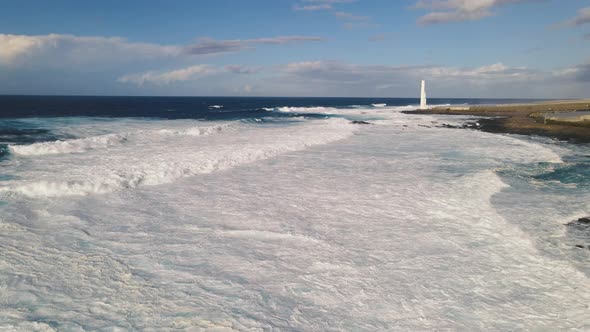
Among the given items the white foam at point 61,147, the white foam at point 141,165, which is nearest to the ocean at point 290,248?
the white foam at point 141,165

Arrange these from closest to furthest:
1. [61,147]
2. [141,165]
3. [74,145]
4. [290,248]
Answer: [290,248] < [141,165] < [61,147] < [74,145]

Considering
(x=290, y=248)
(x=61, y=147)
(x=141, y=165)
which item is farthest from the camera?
(x=61, y=147)

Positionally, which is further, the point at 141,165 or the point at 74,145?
the point at 74,145

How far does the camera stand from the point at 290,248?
6.38m

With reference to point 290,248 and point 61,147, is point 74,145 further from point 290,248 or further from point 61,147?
point 290,248

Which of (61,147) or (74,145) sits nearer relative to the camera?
(61,147)

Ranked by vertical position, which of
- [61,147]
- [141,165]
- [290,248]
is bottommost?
[290,248]

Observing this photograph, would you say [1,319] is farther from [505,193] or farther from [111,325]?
[505,193]

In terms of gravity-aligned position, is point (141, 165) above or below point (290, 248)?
above

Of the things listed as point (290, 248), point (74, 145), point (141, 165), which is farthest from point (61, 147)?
point (290, 248)

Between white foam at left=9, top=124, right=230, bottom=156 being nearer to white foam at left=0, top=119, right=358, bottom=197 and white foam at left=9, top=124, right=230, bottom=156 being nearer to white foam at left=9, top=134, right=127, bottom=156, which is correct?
white foam at left=9, top=134, right=127, bottom=156

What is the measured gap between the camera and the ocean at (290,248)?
174 inches

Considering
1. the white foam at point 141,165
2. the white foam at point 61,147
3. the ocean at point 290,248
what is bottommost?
the ocean at point 290,248

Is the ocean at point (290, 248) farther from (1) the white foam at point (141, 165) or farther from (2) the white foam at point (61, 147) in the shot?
(2) the white foam at point (61, 147)
